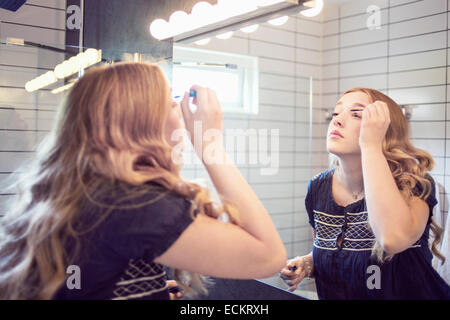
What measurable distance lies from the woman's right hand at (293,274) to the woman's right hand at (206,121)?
0.39m

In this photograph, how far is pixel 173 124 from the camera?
2.61ft

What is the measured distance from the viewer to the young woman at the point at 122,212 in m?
0.64

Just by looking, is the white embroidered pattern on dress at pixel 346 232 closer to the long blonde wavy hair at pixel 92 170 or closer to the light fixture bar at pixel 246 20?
the long blonde wavy hair at pixel 92 170

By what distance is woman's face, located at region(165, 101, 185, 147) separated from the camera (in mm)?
795

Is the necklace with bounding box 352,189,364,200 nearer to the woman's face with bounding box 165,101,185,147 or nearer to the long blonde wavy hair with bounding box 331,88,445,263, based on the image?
the long blonde wavy hair with bounding box 331,88,445,263

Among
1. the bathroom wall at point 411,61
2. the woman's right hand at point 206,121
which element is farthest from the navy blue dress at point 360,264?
the woman's right hand at point 206,121

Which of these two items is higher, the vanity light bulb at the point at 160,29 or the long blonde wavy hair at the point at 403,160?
the vanity light bulb at the point at 160,29

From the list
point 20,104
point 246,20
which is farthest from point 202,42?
point 20,104

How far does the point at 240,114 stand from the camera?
5.11 feet

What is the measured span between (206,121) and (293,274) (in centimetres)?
44

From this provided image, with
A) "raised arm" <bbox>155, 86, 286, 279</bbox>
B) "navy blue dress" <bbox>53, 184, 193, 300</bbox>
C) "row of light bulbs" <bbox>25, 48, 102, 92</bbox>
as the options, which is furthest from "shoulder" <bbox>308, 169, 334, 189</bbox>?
"row of light bulbs" <bbox>25, 48, 102, 92</bbox>

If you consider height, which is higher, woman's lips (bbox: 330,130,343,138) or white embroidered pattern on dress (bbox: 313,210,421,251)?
woman's lips (bbox: 330,130,343,138)

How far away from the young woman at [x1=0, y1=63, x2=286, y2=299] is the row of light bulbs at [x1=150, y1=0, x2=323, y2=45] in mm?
564
